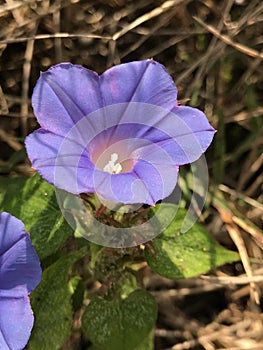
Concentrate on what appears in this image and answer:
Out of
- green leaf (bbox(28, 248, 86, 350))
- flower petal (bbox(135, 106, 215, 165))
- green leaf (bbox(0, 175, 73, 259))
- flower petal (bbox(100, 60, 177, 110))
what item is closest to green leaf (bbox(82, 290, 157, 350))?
green leaf (bbox(28, 248, 86, 350))

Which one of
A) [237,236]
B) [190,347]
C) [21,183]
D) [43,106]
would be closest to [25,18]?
[21,183]

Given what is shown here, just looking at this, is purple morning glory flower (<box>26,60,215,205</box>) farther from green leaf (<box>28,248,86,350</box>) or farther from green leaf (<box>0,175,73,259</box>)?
green leaf (<box>28,248,86,350</box>)

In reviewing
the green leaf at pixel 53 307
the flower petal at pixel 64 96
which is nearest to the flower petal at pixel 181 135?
the flower petal at pixel 64 96

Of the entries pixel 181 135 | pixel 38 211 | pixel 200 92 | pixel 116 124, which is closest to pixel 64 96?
pixel 116 124

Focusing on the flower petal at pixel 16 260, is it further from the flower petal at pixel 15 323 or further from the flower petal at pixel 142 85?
the flower petal at pixel 142 85

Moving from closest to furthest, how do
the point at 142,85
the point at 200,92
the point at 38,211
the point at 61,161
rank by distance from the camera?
the point at 61,161 < the point at 142,85 < the point at 38,211 < the point at 200,92

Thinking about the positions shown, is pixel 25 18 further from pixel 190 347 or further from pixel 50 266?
pixel 190 347

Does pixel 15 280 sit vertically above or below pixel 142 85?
below

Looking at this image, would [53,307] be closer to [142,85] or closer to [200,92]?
[142,85]
